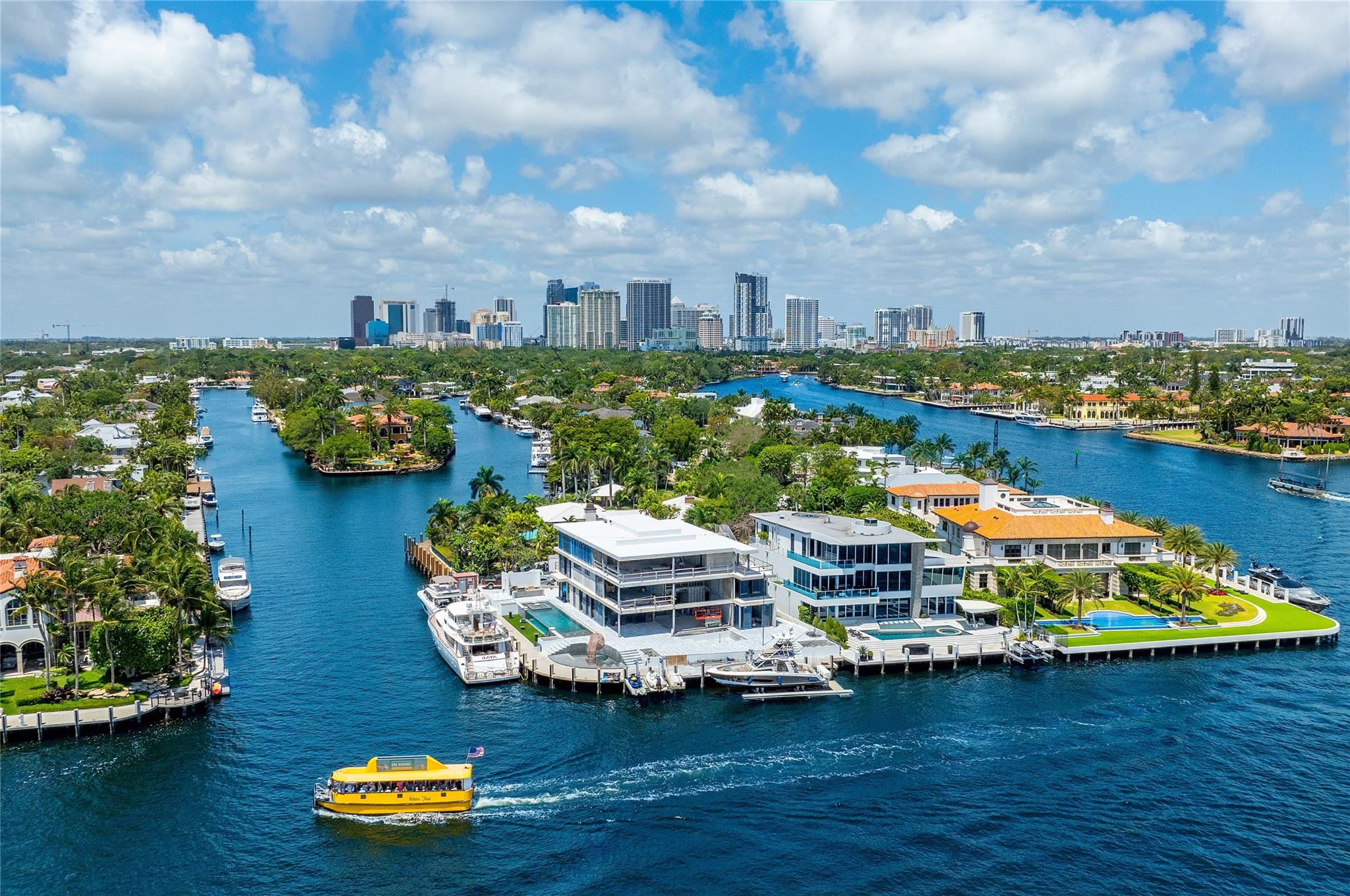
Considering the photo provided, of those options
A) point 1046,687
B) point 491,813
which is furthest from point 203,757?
point 1046,687

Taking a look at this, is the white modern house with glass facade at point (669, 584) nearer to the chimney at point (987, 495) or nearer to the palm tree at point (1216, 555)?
the chimney at point (987, 495)

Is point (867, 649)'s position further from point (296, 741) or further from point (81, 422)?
point (81, 422)

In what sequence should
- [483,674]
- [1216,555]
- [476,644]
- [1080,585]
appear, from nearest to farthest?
[483,674]
[476,644]
[1080,585]
[1216,555]

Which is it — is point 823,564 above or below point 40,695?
above

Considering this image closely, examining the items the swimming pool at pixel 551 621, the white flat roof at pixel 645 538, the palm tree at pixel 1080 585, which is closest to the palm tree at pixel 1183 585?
the palm tree at pixel 1080 585

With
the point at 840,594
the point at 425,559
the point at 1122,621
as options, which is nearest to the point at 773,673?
the point at 840,594

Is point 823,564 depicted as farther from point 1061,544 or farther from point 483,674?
point 483,674
